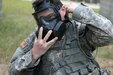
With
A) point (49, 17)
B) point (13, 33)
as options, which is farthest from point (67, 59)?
point (13, 33)

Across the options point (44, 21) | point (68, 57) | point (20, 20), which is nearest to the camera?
point (44, 21)

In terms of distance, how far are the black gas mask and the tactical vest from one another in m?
0.15

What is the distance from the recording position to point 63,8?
10.2ft

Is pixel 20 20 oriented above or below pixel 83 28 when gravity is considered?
below

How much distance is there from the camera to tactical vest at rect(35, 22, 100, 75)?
3.20 metres

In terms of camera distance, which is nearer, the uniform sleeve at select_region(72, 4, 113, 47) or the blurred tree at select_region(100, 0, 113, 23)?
the uniform sleeve at select_region(72, 4, 113, 47)

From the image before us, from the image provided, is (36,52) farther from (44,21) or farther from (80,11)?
(80,11)

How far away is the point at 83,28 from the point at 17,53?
57 cm

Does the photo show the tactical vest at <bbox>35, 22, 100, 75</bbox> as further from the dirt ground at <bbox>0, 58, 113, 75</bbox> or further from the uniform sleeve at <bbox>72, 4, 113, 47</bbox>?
the dirt ground at <bbox>0, 58, 113, 75</bbox>

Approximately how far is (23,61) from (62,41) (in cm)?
35

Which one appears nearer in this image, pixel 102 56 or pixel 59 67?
pixel 59 67

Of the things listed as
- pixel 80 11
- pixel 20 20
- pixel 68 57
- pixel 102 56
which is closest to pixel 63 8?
pixel 80 11

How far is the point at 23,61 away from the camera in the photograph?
123 inches

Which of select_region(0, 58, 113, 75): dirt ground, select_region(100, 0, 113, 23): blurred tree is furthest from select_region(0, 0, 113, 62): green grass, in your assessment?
select_region(100, 0, 113, 23): blurred tree
